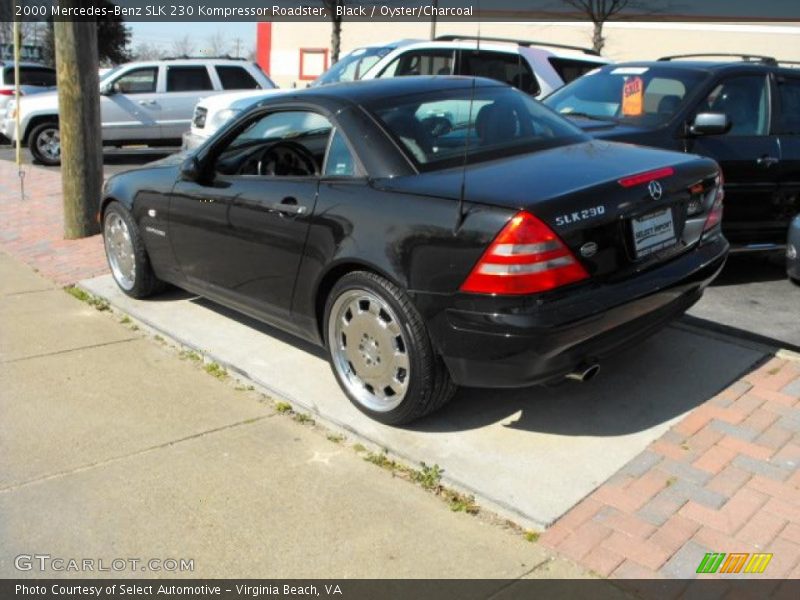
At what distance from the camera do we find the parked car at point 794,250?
5.99 metres

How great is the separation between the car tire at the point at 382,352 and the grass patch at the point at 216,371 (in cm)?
90

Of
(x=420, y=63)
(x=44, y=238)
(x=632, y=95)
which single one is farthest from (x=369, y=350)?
(x=420, y=63)

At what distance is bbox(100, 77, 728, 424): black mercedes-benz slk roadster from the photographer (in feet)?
11.0

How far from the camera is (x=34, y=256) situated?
305 inches

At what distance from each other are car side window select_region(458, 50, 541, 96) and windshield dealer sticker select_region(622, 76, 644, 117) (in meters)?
3.76

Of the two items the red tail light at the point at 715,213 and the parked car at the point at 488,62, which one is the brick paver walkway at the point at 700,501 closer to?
the red tail light at the point at 715,213

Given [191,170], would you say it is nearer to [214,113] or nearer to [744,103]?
[744,103]

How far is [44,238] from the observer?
27.6 ft

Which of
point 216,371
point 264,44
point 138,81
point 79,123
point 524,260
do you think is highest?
point 264,44

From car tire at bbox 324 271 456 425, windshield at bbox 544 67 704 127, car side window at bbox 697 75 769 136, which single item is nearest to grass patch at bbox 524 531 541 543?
car tire at bbox 324 271 456 425

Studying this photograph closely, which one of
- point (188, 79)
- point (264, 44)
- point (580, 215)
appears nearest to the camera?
point (580, 215)

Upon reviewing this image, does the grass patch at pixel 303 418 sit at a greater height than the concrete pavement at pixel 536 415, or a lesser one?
lesser

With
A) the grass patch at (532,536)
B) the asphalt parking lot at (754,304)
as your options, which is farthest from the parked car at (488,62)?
the grass patch at (532,536)

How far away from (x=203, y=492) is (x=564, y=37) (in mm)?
31205
